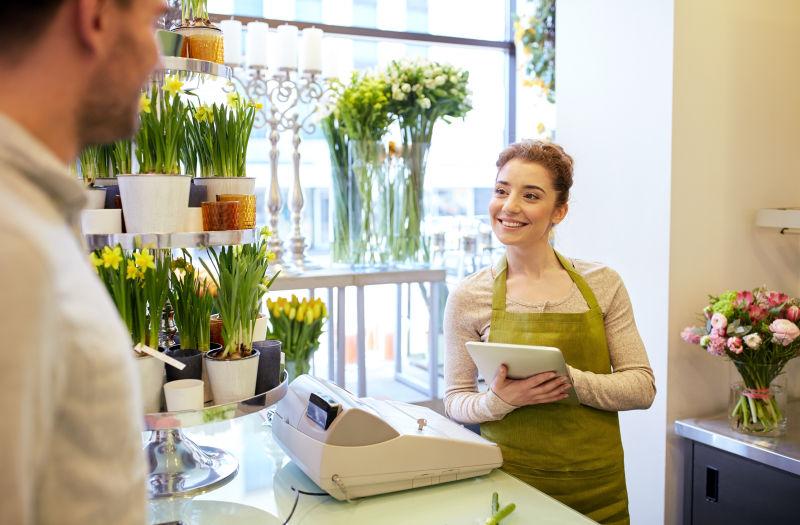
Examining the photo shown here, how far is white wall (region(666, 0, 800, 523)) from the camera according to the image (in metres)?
2.51

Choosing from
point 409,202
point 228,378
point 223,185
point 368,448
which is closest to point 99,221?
point 223,185

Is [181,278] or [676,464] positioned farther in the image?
[676,464]

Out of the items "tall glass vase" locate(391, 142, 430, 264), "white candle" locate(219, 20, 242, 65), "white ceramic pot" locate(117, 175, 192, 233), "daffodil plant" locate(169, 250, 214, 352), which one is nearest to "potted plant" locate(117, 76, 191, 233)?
"white ceramic pot" locate(117, 175, 192, 233)

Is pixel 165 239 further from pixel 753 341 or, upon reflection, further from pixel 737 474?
pixel 737 474

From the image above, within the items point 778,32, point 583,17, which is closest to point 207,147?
point 583,17

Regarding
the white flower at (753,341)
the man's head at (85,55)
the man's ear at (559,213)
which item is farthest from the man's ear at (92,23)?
the white flower at (753,341)

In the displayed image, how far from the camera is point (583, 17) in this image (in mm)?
2834

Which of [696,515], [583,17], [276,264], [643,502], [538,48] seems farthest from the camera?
[538,48]

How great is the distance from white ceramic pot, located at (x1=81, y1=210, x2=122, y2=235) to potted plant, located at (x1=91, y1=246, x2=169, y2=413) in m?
0.04

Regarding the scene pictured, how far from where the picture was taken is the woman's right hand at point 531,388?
180 centimetres

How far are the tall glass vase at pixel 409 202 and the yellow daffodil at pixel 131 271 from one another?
2355 mm

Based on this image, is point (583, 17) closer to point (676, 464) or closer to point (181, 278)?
point (676, 464)

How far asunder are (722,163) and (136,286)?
1.97 meters

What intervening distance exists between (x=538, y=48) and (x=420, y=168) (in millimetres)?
1082
